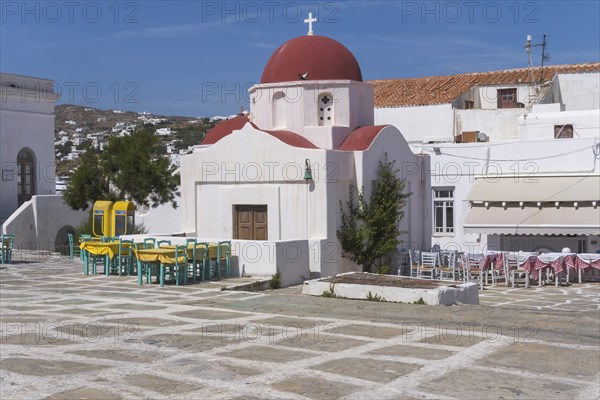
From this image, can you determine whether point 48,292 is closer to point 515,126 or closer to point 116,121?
point 515,126

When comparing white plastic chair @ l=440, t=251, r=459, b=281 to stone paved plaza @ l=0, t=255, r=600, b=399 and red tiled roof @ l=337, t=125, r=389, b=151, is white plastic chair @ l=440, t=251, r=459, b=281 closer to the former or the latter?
red tiled roof @ l=337, t=125, r=389, b=151

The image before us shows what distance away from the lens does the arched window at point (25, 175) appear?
2845cm

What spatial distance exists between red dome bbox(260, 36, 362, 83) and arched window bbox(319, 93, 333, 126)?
616 millimetres

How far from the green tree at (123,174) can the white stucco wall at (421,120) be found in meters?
12.4

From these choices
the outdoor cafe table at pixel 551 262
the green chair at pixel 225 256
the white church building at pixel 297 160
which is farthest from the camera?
the outdoor cafe table at pixel 551 262

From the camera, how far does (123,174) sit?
24.1 meters

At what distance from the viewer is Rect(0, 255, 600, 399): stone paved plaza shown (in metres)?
7.26

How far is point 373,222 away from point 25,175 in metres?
15.9

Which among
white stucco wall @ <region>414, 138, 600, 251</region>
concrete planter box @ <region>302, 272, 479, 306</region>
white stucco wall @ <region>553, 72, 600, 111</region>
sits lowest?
concrete planter box @ <region>302, 272, 479, 306</region>

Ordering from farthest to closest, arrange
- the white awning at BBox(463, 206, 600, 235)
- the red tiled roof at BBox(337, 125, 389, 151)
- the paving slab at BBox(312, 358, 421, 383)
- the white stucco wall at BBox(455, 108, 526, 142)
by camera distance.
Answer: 1. the white stucco wall at BBox(455, 108, 526, 142)
2. the white awning at BBox(463, 206, 600, 235)
3. the red tiled roof at BBox(337, 125, 389, 151)
4. the paving slab at BBox(312, 358, 421, 383)

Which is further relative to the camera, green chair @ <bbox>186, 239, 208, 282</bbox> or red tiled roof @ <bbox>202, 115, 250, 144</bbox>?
red tiled roof @ <bbox>202, 115, 250, 144</bbox>

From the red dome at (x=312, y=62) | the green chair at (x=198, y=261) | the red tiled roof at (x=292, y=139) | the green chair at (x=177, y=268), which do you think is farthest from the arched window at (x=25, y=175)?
the green chair at (x=177, y=268)

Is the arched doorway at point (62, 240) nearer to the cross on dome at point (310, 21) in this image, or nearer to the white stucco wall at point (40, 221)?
the white stucco wall at point (40, 221)

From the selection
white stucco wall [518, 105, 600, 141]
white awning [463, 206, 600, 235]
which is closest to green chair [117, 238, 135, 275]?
white awning [463, 206, 600, 235]
